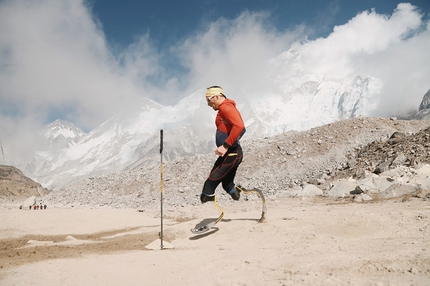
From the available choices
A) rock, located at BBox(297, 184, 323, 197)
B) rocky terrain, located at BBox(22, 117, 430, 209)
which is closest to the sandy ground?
rock, located at BBox(297, 184, 323, 197)

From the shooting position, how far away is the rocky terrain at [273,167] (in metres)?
20.9

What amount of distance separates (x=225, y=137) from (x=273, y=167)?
63.4 ft

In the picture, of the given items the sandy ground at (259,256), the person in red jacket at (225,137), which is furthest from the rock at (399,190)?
the person in red jacket at (225,137)

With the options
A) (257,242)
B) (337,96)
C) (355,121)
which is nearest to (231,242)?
(257,242)

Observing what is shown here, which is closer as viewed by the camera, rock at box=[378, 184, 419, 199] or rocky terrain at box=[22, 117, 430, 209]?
rock at box=[378, 184, 419, 199]

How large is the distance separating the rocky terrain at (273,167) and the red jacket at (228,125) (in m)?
13.1

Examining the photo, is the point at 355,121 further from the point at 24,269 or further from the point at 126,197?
the point at 24,269

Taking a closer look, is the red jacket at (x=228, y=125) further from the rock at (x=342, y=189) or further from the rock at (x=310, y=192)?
the rock at (x=310, y=192)

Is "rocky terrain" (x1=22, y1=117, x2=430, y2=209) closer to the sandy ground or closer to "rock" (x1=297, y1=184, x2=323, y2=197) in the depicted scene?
"rock" (x1=297, y1=184, x2=323, y2=197)

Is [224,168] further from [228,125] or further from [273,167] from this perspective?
[273,167]

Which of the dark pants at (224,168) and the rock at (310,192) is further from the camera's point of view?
the rock at (310,192)

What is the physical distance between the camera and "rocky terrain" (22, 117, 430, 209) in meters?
20.9

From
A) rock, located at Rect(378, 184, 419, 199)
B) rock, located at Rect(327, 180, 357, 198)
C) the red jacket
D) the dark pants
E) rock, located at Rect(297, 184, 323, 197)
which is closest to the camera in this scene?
the red jacket

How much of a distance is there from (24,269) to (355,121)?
29.5 metres
